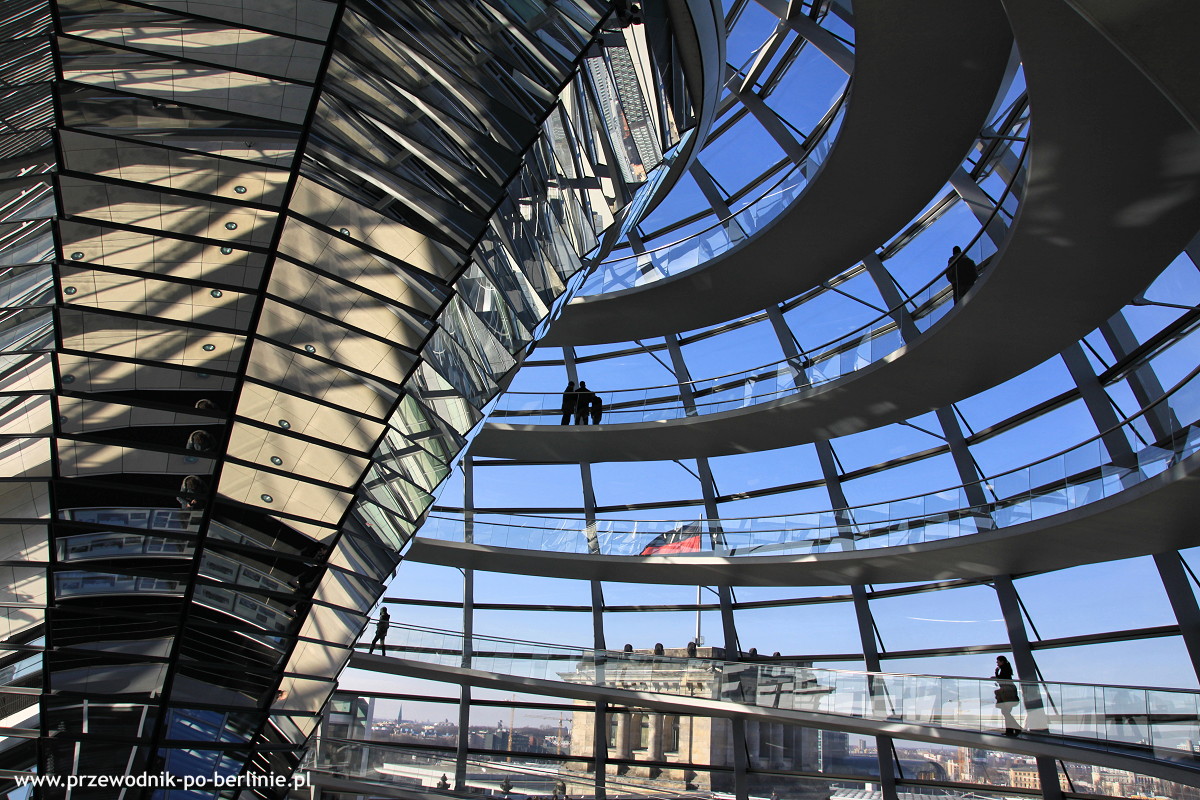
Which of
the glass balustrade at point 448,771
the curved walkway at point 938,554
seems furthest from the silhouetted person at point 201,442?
the glass balustrade at point 448,771

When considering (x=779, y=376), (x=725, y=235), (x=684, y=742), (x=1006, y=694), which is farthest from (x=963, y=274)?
(x=684, y=742)

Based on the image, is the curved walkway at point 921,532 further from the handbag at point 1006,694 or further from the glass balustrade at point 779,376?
the glass balustrade at point 779,376

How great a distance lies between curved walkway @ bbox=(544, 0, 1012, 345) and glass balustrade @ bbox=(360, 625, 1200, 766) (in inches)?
324

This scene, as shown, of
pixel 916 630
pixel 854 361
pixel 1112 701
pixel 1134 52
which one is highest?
pixel 854 361

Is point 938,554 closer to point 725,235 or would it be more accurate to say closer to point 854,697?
point 854,697

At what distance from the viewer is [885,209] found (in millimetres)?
16891

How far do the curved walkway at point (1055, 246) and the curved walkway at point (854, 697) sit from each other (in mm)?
5708

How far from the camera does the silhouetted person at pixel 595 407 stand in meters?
23.7

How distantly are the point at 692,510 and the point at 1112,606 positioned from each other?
424 inches

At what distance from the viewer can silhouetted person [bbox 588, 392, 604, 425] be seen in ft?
77.9

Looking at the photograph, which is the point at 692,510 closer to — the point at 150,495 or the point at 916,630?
the point at 916,630

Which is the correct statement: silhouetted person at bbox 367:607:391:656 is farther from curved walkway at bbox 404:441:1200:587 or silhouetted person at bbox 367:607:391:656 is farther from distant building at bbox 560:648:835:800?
distant building at bbox 560:648:835:800

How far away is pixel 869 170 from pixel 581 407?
10916 mm

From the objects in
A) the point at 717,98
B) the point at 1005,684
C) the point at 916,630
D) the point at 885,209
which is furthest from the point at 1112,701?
the point at 717,98
